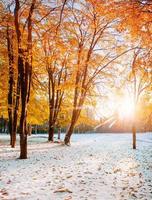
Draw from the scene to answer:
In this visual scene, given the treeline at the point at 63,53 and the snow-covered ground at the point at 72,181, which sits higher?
the treeline at the point at 63,53

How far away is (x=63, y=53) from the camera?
16.8 metres

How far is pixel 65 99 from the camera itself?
35.1m

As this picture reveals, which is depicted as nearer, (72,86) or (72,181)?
(72,181)

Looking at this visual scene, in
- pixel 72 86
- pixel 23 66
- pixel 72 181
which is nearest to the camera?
pixel 72 181

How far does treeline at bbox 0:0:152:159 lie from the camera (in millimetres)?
11570

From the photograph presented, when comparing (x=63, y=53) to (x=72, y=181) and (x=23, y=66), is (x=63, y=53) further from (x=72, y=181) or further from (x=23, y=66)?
(x=72, y=181)

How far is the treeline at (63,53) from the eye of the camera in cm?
1157

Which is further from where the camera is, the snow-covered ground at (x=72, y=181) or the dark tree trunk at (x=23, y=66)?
the dark tree trunk at (x=23, y=66)

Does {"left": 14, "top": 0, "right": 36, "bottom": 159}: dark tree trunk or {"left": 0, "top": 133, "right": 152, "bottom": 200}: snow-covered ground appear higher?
{"left": 14, "top": 0, "right": 36, "bottom": 159}: dark tree trunk

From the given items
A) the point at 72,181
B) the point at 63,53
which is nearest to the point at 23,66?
the point at 63,53

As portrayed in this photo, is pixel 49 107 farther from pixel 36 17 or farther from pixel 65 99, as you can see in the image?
pixel 36 17

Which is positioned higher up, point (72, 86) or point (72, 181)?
point (72, 86)

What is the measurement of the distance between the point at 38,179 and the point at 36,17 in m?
10.9

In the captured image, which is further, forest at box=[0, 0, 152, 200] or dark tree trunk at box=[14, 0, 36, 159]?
→ dark tree trunk at box=[14, 0, 36, 159]
